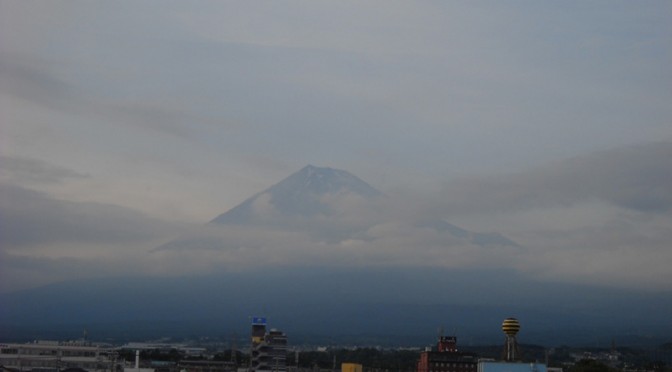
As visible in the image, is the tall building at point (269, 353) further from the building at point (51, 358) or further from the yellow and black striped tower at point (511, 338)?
the yellow and black striped tower at point (511, 338)

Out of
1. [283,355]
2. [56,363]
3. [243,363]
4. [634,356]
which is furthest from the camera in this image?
[634,356]

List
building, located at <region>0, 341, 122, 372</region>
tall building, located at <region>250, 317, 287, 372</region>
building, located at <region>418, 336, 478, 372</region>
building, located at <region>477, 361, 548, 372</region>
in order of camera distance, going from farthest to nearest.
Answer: tall building, located at <region>250, 317, 287, 372</region> → building, located at <region>418, 336, 478, 372</region> → building, located at <region>0, 341, 122, 372</region> → building, located at <region>477, 361, 548, 372</region>

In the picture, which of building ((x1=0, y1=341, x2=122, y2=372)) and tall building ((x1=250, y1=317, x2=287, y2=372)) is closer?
building ((x1=0, y1=341, x2=122, y2=372))

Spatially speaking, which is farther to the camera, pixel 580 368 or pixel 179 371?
pixel 179 371

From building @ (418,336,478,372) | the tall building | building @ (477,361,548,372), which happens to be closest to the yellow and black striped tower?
building @ (477,361,548,372)

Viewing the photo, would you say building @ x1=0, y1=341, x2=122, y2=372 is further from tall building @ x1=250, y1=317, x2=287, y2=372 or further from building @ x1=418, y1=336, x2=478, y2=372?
building @ x1=418, y1=336, x2=478, y2=372

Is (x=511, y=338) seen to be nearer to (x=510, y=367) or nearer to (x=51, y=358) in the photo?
(x=510, y=367)

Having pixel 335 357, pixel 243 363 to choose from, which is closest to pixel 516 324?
pixel 243 363

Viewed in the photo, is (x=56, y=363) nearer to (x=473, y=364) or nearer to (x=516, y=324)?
(x=473, y=364)

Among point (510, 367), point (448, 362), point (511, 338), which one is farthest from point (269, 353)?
point (510, 367)
